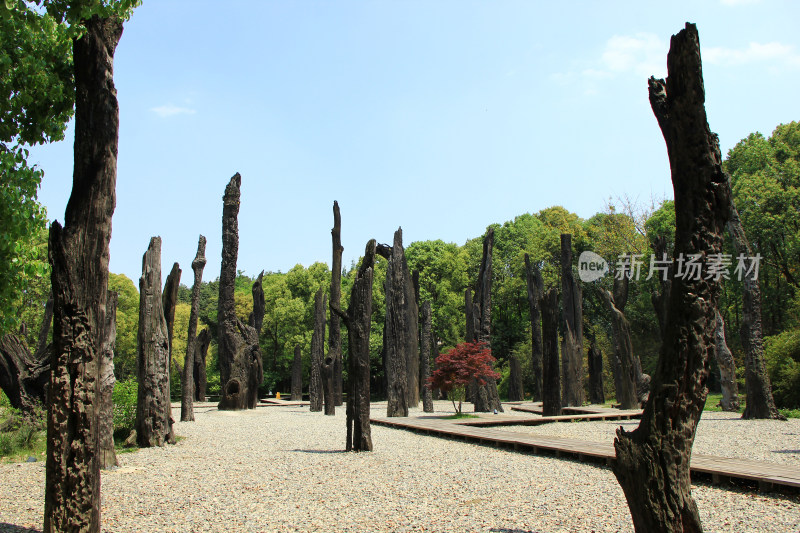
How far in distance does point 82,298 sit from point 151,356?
710cm

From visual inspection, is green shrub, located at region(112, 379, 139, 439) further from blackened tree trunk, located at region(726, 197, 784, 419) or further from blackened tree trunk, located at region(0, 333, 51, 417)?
blackened tree trunk, located at region(726, 197, 784, 419)

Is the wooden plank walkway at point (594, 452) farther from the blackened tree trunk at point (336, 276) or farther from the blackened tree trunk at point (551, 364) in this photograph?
the blackened tree trunk at point (336, 276)

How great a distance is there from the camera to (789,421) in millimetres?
14570

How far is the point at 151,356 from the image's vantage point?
1141 centimetres

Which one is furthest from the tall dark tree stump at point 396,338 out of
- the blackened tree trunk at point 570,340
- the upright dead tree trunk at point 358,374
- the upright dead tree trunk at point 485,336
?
the upright dead tree trunk at point 358,374

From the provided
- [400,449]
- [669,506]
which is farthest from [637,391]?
[669,506]

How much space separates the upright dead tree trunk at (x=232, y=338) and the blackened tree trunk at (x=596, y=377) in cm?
1326

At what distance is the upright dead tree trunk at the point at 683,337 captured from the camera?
4.16 meters

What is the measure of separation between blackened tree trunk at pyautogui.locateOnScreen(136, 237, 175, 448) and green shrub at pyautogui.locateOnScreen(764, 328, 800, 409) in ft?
55.0

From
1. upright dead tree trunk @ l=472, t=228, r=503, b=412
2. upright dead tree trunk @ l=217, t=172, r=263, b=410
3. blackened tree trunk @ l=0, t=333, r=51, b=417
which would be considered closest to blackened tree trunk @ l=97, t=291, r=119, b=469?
blackened tree trunk @ l=0, t=333, r=51, b=417

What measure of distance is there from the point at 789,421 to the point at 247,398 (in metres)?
17.1

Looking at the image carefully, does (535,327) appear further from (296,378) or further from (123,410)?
(123,410)

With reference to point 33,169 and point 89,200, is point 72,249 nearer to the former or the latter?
point 89,200

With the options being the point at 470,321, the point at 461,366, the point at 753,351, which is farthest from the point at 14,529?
the point at 470,321
